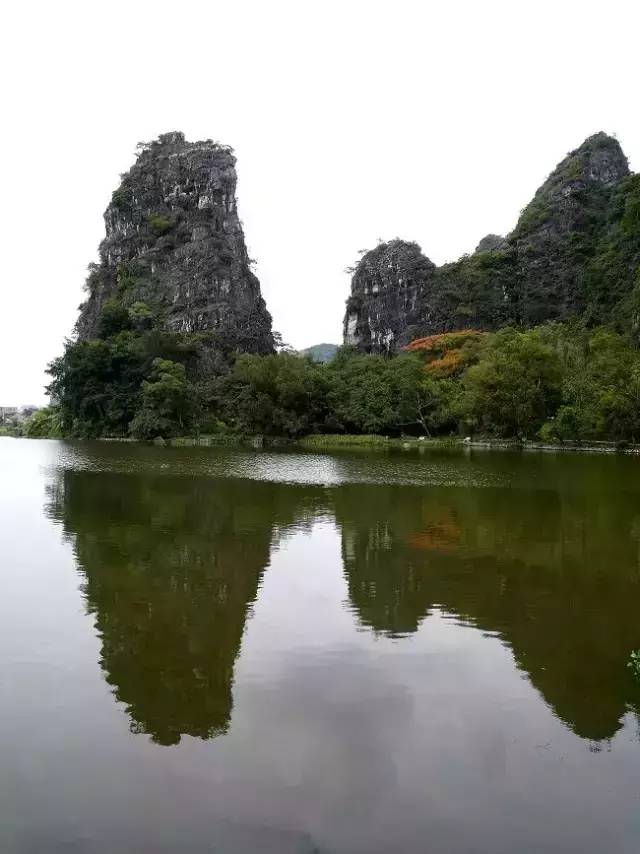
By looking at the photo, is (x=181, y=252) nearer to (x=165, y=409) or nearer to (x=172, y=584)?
(x=165, y=409)

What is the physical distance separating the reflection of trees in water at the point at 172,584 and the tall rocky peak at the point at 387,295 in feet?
230

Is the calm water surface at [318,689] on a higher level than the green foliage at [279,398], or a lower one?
lower

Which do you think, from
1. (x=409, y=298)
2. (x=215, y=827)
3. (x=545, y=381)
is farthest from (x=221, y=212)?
(x=215, y=827)

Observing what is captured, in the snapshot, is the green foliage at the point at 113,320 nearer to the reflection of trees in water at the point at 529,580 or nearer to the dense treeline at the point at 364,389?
the dense treeline at the point at 364,389

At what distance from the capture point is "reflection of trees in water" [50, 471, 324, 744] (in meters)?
6.37

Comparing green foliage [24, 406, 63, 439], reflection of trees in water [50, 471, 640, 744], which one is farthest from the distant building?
reflection of trees in water [50, 471, 640, 744]

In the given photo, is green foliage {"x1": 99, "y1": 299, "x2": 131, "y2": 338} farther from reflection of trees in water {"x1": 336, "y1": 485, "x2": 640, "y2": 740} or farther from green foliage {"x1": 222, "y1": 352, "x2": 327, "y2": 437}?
reflection of trees in water {"x1": 336, "y1": 485, "x2": 640, "y2": 740}

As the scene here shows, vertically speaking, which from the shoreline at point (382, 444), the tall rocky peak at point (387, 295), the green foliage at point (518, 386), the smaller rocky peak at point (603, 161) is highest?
the smaller rocky peak at point (603, 161)

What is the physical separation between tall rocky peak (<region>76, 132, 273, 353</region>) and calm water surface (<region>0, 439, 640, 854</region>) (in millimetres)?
67170

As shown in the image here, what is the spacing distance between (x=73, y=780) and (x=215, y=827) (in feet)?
3.91

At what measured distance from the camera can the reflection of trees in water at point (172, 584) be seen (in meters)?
6.37

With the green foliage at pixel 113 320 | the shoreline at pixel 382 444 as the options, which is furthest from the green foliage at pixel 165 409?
the green foliage at pixel 113 320

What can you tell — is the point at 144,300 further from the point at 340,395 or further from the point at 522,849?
the point at 522,849

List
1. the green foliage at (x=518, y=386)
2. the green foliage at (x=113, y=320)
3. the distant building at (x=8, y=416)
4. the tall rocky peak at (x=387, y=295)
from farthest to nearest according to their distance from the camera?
the distant building at (x=8, y=416) → the tall rocky peak at (x=387, y=295) → the green foliage at (x=113, y=320) → the green foliage at (x=518, y=386)
